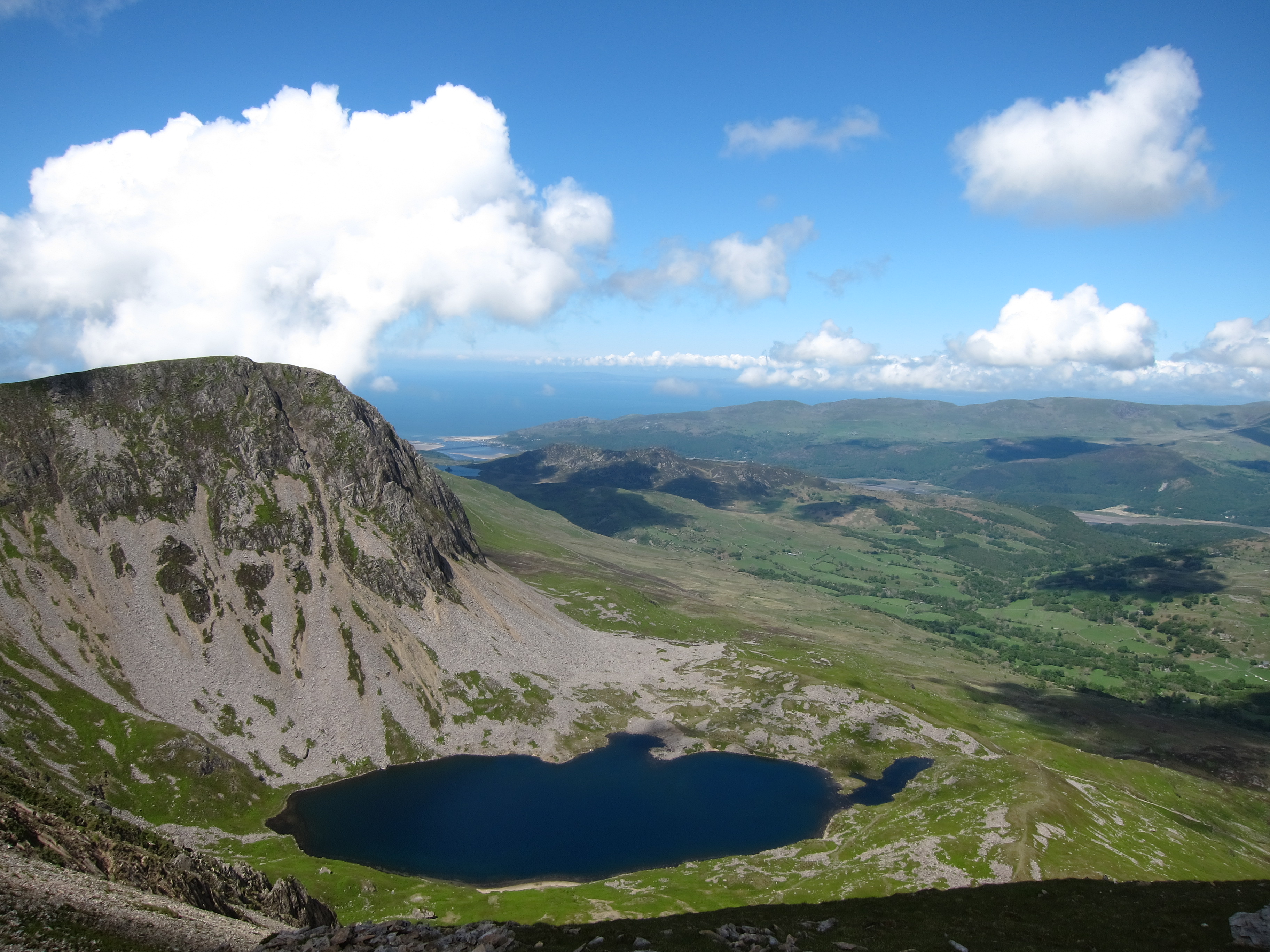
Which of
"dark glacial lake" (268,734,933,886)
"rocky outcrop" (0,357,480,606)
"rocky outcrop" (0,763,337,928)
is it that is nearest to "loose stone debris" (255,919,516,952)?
"rocky outcrop" (0,763,337,928)

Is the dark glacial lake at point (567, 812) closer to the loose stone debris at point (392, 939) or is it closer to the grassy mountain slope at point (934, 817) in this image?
the grassy mountain slope at point (934, 817)

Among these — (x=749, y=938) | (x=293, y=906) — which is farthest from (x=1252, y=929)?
(x=293, y=906)

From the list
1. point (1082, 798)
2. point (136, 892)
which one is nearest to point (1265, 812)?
point (1082, 798)

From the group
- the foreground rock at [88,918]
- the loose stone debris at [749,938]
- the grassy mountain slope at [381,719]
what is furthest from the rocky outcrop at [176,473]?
the loose stone debris at [749,938]

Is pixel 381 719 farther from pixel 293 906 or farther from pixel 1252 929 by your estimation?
pixel 1252 929

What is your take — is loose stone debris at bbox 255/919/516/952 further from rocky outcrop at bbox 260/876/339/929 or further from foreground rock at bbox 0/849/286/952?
rocky outcrop at bbox 260/876/339/929
